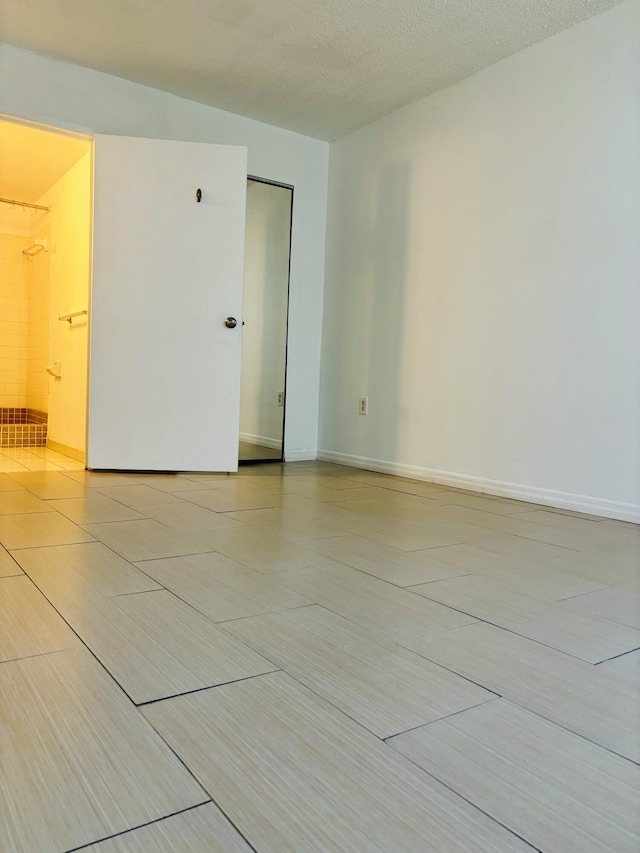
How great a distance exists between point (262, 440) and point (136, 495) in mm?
1553

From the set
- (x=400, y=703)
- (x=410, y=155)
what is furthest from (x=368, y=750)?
(x=410, y=155)

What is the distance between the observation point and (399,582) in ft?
5.33

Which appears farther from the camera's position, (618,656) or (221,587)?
(221,587)

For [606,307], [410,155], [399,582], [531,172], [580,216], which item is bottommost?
[399,582]

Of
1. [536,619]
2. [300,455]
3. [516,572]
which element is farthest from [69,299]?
[536,619]

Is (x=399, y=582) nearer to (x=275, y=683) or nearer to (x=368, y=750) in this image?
(x=275, y=683)

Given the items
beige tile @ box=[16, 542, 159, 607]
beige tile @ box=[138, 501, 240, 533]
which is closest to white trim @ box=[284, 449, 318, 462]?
beige tile @ box=[138, 501, 240, 533]

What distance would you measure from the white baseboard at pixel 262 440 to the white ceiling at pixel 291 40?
2036 millimetres

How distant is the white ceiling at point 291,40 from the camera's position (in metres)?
2.76

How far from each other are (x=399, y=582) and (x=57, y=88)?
3.20 metres

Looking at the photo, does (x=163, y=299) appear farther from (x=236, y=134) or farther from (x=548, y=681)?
(x=548, y=681)

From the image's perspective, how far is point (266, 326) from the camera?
13.9ft

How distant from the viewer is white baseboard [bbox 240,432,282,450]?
4184 mm

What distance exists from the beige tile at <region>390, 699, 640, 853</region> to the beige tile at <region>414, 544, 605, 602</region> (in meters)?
0.69
